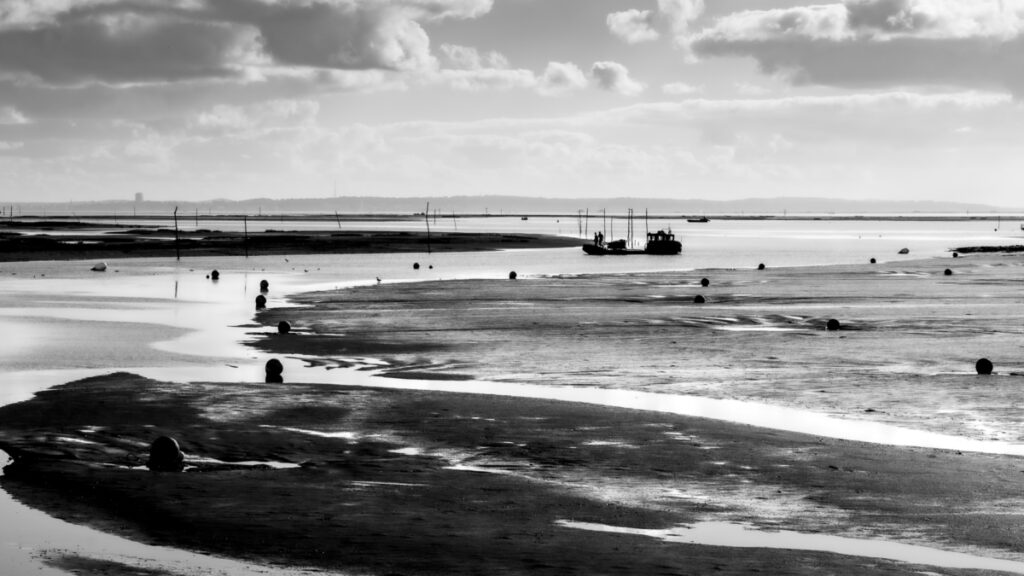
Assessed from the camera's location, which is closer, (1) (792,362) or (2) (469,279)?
(1) (792,362)

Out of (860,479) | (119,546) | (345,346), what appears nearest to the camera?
(119,546)

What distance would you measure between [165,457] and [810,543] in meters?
10.9

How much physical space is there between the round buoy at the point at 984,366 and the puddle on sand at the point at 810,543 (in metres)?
19.3

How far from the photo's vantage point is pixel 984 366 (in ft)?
115

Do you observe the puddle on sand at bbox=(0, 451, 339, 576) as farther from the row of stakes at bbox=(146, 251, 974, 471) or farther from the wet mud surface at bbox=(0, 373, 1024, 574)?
the row of stakes at bbox=(146, 251, 974, 471)

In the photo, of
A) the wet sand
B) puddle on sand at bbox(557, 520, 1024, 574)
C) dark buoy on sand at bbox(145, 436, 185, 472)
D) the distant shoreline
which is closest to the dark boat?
the distant shoreline

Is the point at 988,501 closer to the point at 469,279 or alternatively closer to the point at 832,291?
the point at 832,291

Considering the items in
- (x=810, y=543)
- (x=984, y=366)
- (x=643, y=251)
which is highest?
(x=643, y=251)

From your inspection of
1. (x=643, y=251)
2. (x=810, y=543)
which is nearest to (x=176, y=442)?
(x=810, y=543)

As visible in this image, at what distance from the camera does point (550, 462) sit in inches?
905

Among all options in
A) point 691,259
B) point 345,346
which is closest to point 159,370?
point 345,346

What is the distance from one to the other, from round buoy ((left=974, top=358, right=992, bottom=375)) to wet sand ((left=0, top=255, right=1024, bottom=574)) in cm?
37

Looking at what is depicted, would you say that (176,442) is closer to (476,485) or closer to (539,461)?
(476,485)

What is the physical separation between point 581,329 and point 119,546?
33.9 meters
